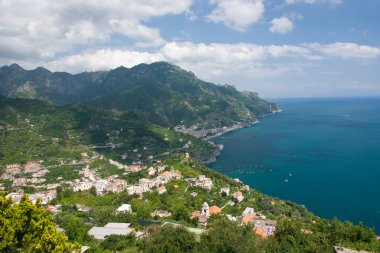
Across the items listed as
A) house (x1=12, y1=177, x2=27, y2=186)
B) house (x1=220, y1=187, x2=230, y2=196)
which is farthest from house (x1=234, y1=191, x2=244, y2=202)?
house (x1=12, y1=177, x2=27, y2=186)

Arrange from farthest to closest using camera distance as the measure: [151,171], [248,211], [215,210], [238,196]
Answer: [151,171]
[238,196]
[248,211]
[215,210]

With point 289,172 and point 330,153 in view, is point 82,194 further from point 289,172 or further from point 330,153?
point 330,153

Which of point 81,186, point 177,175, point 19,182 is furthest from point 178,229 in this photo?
point 19,182

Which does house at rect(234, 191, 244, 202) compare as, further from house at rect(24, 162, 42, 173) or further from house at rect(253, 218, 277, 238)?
house at rect(24, 162, 42, 173)

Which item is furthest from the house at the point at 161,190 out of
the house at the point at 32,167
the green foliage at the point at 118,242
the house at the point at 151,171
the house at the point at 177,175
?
the house at the point at 32,167

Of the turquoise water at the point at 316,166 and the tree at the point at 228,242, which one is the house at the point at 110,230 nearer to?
the tree at the point at 228,242

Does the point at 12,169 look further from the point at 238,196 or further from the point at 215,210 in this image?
the point at 215,210
